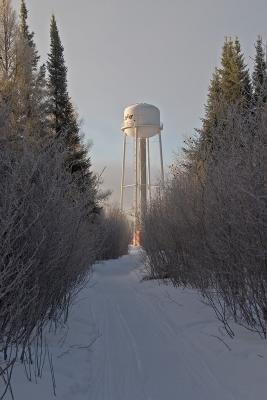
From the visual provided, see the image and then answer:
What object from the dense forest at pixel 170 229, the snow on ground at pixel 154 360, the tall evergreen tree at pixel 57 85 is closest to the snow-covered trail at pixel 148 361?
the snow on ground at pixel 154 360

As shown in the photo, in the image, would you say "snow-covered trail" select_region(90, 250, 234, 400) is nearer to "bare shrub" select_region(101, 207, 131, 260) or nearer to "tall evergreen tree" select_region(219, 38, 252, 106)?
"tall evergreen tree" select_region(219, 38, 252, 106)

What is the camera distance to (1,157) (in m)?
6.84

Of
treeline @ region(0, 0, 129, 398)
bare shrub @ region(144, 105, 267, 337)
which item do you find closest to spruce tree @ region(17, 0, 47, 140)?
treeline @ region(0, 0, 129, 398)

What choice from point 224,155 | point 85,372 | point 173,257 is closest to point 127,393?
point 85,372

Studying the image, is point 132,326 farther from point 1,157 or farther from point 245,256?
point 1,157

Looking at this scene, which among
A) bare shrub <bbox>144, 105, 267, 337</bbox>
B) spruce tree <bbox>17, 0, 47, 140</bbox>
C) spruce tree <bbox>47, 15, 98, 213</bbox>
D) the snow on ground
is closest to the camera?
the snow on ground

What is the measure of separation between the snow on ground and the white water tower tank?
33463 mm

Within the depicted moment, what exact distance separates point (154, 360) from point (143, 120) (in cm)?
3789

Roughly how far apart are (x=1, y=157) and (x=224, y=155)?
3739 mm

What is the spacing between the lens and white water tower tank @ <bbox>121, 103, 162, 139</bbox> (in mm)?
44781

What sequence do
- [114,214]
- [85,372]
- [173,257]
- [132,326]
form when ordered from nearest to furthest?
[85,372] < [132,326] < [173,257] < [114,214]

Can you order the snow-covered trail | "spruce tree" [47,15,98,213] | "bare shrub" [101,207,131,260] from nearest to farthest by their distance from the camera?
the snow-covered trail → "spruce tree" [47,15,98,213] → "bare shrub" [101,207,131,260]

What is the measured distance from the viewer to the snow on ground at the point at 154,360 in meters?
6.18

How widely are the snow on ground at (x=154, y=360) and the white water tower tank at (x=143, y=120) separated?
110 ft
